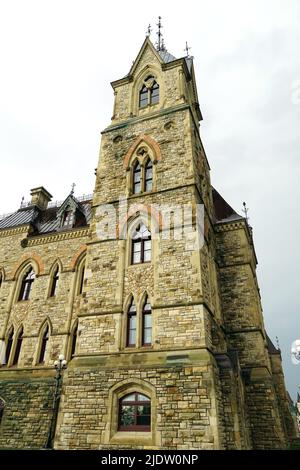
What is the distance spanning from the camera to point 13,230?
20875 millimetres

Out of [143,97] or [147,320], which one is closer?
[147,320]

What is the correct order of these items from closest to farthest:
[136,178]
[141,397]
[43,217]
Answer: [141,397] → [136,178] → [43,217]

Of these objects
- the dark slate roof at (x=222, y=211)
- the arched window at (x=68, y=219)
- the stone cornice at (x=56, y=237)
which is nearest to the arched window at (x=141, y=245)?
the stone cornice at (x=56, y=237)

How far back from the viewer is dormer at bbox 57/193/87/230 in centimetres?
2048

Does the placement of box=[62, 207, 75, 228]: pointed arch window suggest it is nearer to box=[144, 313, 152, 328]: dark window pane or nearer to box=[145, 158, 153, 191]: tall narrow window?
box=[145, 158, 153, 191]: tall narrow window

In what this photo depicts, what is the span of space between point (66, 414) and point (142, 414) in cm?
256

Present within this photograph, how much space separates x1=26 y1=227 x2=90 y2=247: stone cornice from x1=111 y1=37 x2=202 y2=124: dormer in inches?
246

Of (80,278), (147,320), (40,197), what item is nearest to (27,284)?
(80,278)

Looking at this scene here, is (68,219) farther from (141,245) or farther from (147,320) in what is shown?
(147,320)

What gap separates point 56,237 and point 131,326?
8944mm

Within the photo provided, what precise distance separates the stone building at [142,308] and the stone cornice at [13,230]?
0.33ft

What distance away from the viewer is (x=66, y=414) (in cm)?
1112

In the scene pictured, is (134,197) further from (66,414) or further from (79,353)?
(66,414)

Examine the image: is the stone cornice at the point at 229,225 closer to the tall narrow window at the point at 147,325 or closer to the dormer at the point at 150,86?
the dormer at the point at 150,86
